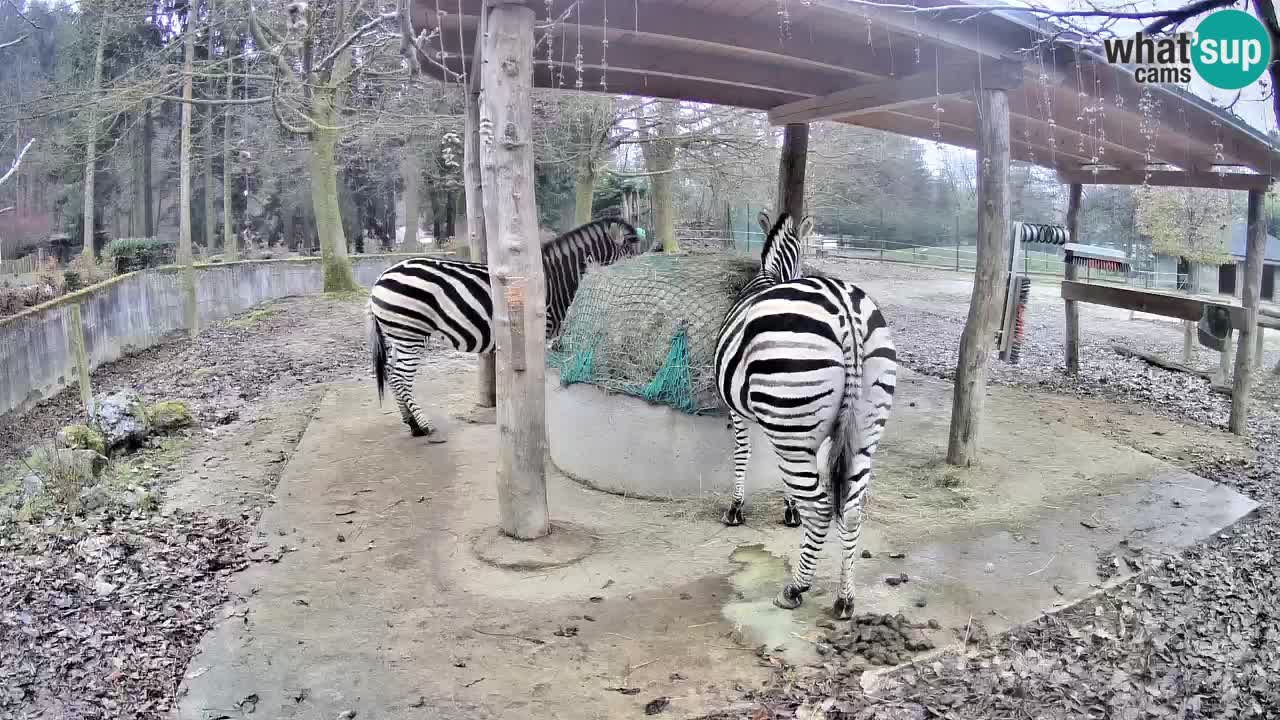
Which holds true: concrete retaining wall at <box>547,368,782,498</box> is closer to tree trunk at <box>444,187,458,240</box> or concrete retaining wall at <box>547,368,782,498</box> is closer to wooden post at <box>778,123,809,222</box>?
wooden post at <box>778,123,809,222</box>

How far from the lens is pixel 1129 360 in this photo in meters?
11.1

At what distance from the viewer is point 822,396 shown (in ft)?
12.9

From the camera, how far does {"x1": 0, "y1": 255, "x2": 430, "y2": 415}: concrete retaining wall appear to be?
31.7ft

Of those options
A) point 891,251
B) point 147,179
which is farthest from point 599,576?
point 147,179

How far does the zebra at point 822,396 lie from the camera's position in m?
3.93

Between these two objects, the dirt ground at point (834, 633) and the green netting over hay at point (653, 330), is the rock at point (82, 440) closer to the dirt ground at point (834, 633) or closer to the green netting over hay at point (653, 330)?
the dirt ground at point (834, 633)

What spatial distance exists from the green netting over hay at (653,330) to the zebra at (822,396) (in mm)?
1341

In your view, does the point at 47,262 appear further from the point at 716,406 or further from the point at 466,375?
the point at 716,406

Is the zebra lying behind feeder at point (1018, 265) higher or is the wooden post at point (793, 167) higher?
the wooden post at point (793, 167)

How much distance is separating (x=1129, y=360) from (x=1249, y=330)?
371 centimetres

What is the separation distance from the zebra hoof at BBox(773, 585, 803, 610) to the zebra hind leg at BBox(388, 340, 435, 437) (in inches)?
169

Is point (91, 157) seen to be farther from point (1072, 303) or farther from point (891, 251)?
point (1072, 303)

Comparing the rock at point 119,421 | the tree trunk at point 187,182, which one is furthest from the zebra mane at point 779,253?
the tree trunk at point 187,182

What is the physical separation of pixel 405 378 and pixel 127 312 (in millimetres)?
9478
